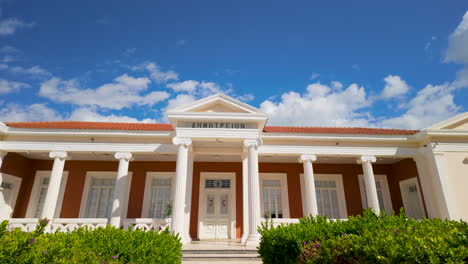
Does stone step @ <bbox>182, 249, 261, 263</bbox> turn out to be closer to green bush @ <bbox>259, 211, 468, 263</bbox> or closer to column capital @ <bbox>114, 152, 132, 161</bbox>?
green bush @ <bbox>259, 211, 468, 263</bbox>

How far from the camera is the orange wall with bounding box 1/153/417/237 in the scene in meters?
12.8

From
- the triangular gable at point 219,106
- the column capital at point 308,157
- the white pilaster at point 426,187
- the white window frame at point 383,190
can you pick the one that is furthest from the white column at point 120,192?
the white pilaster at point 426,187

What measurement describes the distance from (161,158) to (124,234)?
906cm

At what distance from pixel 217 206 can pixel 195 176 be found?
192cm

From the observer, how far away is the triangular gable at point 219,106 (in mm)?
10594

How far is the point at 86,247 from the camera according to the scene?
3.83 m

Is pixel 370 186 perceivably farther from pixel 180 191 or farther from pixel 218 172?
pixel 180 191

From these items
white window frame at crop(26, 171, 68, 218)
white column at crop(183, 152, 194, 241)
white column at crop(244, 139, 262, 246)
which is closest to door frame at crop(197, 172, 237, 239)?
white column at crop(183, 152, 194, 241)

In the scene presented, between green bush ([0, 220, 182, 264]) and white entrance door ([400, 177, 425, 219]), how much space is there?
1256cm

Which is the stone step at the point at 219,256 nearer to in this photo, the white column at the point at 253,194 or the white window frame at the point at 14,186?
the white column at the point at 253,194

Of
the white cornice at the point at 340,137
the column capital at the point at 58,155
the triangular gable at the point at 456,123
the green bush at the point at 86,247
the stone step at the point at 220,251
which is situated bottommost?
the stone step at the point at 220,251

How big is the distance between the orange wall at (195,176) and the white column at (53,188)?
251 cm

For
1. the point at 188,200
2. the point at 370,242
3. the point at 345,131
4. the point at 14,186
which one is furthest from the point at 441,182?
the point at 14,186

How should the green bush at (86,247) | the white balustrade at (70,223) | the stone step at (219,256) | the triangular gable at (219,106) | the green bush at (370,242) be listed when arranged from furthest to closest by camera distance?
the triangular gable at (219,106) → the white balustrade at (70,223) → the stone step at (219,256) → the green bush at (86,247) → the green bush at (370,242)
